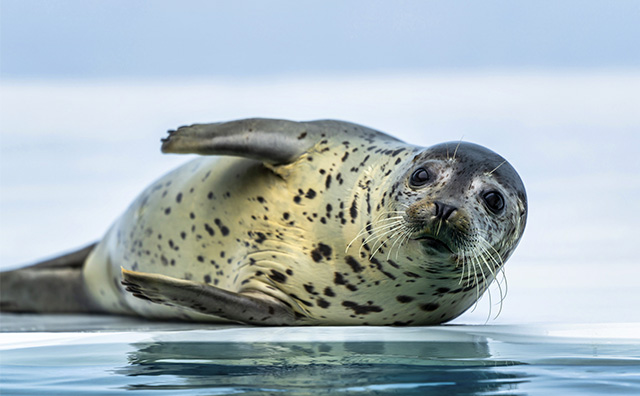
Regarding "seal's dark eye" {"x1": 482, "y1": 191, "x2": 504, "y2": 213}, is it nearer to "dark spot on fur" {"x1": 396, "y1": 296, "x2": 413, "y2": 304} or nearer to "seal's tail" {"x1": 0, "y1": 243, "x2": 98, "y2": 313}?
"dark spot on fur" {"x1": 396, "y1": 296, "x2": 413, "y2": 304}

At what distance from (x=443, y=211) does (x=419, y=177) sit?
297 mm

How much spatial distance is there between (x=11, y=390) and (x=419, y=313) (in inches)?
71.9

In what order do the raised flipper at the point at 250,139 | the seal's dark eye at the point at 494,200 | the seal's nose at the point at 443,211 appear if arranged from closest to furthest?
the seal's nose at the point at 443,211, the seal's dark eye at the point at 494,200, the raised flipper at the point at 250,139

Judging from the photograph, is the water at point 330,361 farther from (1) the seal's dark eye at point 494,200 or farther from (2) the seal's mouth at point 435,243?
(1) the seal's dark eye at point 494,200

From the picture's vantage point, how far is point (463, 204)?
3002 millimetres

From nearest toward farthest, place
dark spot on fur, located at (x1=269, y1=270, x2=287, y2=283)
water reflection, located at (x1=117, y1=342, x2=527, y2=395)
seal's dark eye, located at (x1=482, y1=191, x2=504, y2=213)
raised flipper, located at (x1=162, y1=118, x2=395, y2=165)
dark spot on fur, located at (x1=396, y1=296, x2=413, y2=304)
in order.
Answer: water reflection, located at (x1=117, y1=342, x2=527, y2=395)
seal's dark eye, located at (x1=482, y1=191, x2=504, y2=213)
dark spot on fur, located at (x1=396, y1=296, x2=413, y2=304)
dark spot on fur, located at (x1=269, y1=270, x2=287, y2=283)
raised flipper, located at (x1=162, y1=118, x2=395, y2=165)

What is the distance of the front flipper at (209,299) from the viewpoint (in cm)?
316

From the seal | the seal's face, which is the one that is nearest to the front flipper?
the seal

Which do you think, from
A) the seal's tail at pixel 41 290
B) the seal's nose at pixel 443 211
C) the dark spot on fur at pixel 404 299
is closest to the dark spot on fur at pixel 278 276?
the dark spot on fur at pixel 404 299

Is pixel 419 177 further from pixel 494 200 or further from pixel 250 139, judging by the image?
pixel 250 139

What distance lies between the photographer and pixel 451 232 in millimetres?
2941

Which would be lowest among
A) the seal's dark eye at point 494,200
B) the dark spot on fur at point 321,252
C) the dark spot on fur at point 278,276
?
the dark spot on fur at point 278,276

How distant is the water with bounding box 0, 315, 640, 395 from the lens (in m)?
2.24

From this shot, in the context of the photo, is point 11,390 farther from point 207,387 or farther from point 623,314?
point 623,314
